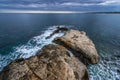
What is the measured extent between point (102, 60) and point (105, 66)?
2.57m

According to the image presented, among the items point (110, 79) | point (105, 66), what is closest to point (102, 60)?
point (105, 66)

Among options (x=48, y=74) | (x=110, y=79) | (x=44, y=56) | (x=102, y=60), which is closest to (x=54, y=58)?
(x=44, y=56)

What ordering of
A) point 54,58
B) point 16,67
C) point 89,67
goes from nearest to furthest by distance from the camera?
point 16,67, point 54,58, point 89,67

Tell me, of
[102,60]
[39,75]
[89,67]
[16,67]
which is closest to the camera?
[39,75]

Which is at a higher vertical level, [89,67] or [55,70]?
[55,70]

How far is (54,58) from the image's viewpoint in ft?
67.8

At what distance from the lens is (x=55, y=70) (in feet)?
59.1

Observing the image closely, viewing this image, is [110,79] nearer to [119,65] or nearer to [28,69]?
[119,65]

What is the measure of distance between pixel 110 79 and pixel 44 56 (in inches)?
513

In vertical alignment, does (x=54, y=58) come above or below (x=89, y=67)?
above

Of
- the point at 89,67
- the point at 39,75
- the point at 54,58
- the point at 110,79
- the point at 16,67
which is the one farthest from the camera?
the point at 89,67

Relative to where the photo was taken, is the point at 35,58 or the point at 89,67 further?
the point at 89,67

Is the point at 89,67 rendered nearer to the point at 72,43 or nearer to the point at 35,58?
the point at 72,43

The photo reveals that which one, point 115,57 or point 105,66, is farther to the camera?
point 115,57
